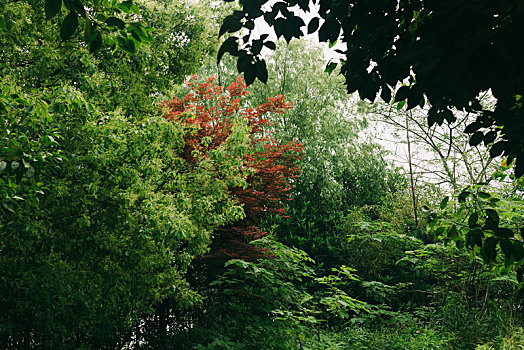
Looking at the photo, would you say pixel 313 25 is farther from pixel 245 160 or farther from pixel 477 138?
pixel 245 160

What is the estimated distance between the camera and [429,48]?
3.32ft

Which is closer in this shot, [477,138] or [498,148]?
[498,148]

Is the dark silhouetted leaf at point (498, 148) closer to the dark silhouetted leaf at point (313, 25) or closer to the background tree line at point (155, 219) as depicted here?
the background tree line at point (155, 219)

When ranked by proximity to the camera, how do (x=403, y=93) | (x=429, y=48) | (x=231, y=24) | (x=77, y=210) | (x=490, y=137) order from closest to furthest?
(x=429, y=48)
(x=231, y=24)
(x=403, y=93)
(x=490, y=137)
(x=77, y=210)

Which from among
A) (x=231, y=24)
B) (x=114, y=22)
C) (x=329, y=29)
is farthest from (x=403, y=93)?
(x=114, y=22)

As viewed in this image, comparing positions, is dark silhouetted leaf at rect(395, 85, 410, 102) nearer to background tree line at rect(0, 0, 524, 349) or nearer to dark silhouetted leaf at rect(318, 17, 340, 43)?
dark silhouetted leaf at rect(318, 17, 340, 43)

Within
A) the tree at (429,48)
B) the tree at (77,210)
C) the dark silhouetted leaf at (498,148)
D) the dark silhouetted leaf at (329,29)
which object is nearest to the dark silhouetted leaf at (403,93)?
the tree at (429,48)

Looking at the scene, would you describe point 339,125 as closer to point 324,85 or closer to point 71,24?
point 324,85

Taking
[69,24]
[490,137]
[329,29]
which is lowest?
[490,137]

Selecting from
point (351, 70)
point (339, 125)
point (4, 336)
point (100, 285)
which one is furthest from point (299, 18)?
point (339, 125)

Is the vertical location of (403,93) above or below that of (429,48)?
above

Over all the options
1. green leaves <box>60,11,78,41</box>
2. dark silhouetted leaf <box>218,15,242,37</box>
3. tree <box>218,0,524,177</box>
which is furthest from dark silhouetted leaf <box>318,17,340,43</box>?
green leaves <box>60,11,78,41</box>

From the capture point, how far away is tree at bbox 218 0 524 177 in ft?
3.41

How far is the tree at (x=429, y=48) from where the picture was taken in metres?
1.04
